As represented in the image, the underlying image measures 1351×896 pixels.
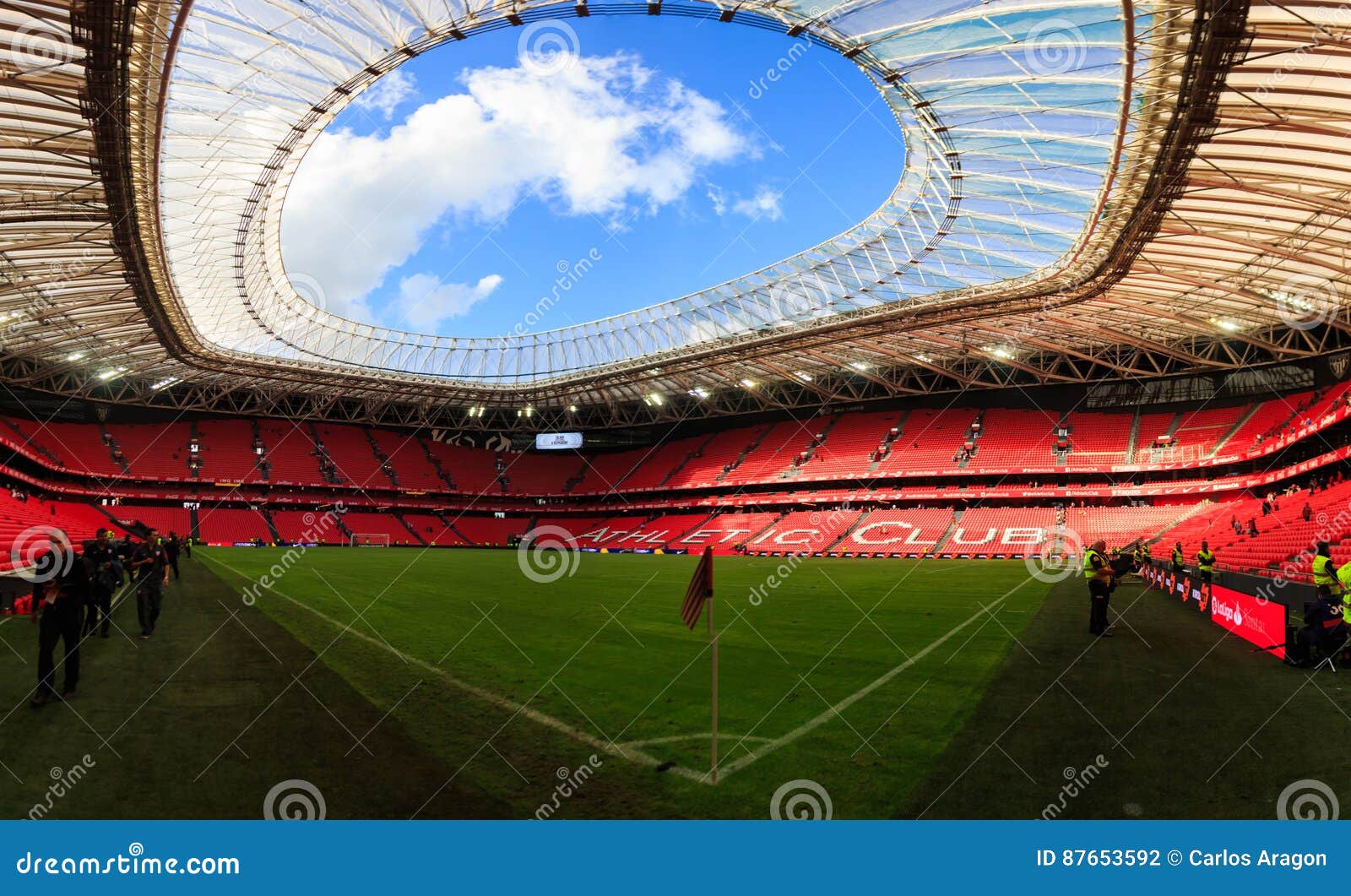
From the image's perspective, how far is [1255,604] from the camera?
1319 centimetres

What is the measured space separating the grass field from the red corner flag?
3.79 feet

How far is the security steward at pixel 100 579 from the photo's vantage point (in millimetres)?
11977

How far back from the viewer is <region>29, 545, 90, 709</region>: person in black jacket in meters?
8.70

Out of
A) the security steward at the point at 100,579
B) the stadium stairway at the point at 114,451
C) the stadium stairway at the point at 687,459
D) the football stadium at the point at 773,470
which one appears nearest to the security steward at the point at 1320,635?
the football stadium at the point at 773,470

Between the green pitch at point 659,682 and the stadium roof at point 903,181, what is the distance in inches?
493

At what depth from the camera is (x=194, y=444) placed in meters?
66.2

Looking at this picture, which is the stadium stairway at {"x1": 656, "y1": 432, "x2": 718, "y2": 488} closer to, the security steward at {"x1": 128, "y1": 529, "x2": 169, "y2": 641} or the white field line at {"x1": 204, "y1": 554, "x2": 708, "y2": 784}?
the security steward at {"x1": 128, "y1": 529, "x2": 169, "y2": 641}

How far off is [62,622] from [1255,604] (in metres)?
17.3

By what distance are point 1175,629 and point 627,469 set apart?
208ft

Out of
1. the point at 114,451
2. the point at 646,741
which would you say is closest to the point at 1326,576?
the point at 646,741

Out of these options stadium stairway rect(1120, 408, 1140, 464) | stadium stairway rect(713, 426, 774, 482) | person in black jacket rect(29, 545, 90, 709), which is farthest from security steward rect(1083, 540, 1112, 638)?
stadium stairway rect(713, 426, 774, 482)

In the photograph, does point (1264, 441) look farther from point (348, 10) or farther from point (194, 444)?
point (194, 444)
